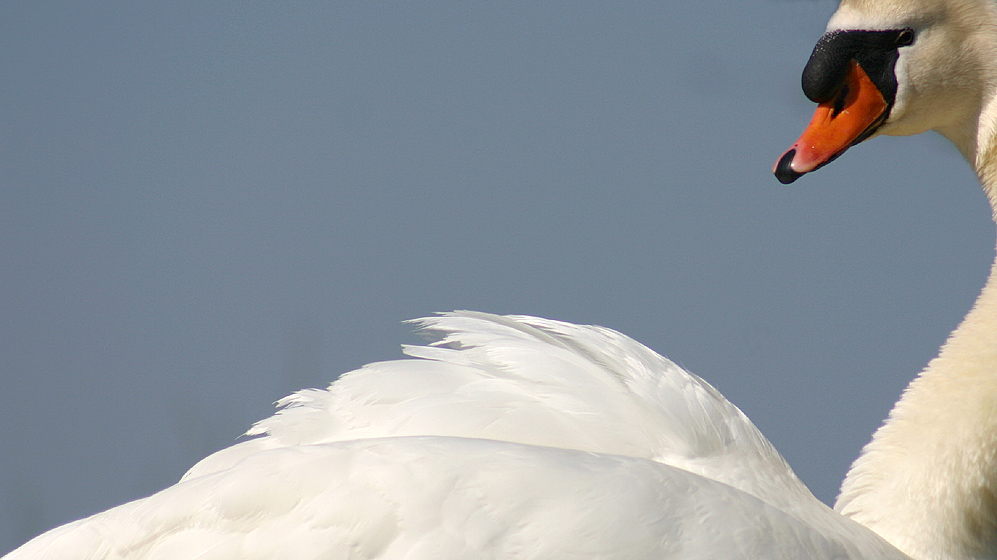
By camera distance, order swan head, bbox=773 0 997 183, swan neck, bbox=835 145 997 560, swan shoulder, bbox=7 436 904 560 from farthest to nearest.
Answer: swan head, bbox=773 0 997 183 → swan neck, bbox=835 145 997 560 → swan shoulder, bbox=7 436 904 560

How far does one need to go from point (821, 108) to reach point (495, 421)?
0.63 m

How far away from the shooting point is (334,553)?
3.13ft

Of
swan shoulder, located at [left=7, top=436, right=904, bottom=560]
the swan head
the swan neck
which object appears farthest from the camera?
the swan head

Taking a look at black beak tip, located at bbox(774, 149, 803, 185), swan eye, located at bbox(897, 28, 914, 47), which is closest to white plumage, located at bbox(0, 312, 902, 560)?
black beak tip, located at bbox(774, 149, 803, 185)

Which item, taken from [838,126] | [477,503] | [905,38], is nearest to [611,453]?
[477,503]

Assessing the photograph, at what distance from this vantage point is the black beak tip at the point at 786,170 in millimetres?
1348

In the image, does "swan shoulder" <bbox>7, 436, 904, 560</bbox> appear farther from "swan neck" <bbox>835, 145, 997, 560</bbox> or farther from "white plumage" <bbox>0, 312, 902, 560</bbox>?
"swan neck" <bbox>835, 145, 997, 560</bbox>

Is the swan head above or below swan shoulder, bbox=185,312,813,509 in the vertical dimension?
above

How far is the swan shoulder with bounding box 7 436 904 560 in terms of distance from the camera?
0.94m

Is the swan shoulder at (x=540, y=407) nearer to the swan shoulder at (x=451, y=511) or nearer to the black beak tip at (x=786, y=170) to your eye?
the swan shoulder at (x=451, y=511)

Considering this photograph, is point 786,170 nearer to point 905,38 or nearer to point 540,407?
point 905,38

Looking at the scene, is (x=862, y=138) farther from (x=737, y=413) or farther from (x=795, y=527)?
(x=795, y=527)

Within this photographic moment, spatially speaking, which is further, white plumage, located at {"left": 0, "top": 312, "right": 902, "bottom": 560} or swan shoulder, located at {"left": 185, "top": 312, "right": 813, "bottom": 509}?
swan shoulder, located at {"left": 185, "top": 312, "right": 813, "bottom": 509}

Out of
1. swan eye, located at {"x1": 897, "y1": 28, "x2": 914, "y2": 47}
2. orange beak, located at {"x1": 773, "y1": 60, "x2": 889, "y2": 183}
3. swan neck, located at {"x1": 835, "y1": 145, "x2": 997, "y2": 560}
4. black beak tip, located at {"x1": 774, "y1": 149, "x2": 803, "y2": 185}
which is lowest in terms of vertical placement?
swan neck, located at {"x1": 835, "y1": 145, "x2": 997, "y2": 560}
